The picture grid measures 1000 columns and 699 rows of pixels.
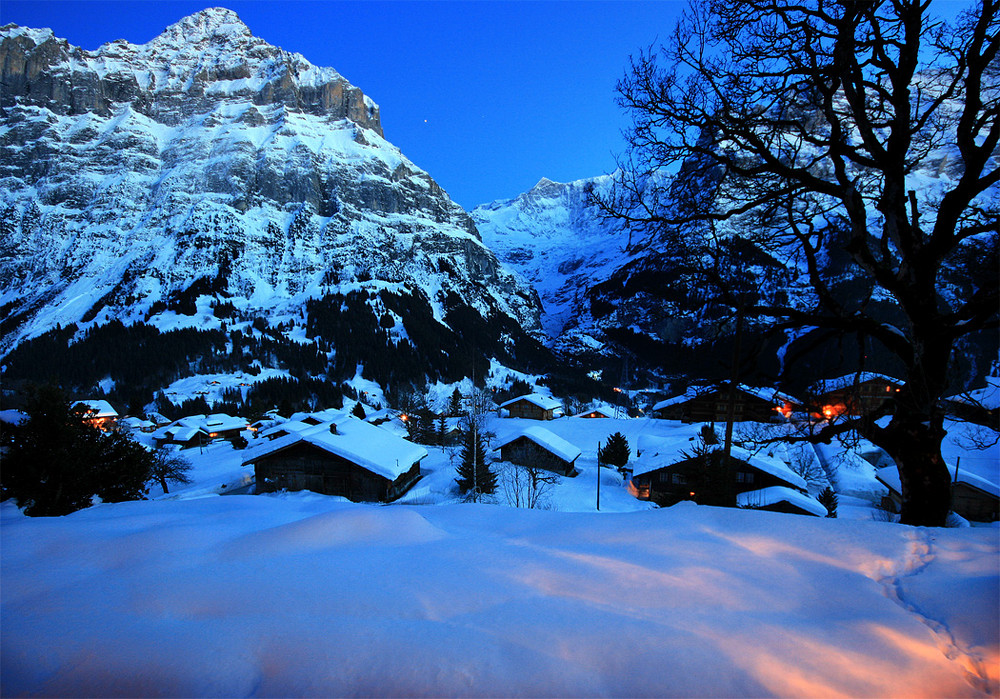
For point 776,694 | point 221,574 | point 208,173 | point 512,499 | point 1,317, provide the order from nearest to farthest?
point 776,694 → point 221,574 → point 512,499 → point 1,317 → point 208,173

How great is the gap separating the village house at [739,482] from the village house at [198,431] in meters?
50.5

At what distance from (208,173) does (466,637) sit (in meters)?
219

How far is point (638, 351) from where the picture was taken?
15400cm

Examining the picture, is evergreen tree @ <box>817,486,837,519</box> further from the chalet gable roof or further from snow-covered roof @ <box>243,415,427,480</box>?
snow-covered roof @ <box>243,415,427,480</box>

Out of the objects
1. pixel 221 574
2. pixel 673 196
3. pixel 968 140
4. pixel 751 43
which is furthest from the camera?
pixel 673 196

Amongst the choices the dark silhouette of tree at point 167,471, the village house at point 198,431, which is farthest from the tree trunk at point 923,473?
the village house at point 198,431

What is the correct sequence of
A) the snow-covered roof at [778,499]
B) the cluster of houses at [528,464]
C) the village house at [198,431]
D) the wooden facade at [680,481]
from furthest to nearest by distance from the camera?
1. the village house at [198,431]
2. the wooden facade at [680,481]
3. the cluster of houses at [528,464]
4. the snow-covered roof at [778,499]

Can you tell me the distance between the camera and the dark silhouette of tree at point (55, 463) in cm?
1138

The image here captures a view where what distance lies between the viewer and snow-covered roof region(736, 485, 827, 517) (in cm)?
2088

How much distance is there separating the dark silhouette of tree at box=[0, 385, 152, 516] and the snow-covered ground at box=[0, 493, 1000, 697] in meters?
11.8

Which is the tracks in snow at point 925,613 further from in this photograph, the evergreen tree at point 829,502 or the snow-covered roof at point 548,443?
the snow-covered roof at point 548,443

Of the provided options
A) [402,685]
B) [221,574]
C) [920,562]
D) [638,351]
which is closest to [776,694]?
[402,685]

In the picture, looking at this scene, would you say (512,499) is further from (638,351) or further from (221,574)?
(638,351)

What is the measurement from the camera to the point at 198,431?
5956cm
